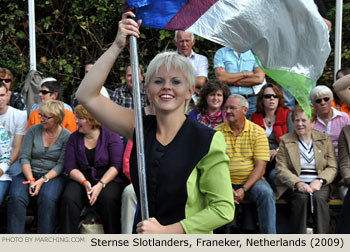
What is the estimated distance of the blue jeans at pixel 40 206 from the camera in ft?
19.3

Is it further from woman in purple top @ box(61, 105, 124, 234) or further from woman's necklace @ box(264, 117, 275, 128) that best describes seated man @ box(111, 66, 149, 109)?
woman's necklace @ box(264, 117, 275, 128)

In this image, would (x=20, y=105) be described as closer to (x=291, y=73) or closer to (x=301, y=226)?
(x=301, y=226)

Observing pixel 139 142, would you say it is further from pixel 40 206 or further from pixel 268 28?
pixel 40 206

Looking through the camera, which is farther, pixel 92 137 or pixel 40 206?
pixel 92 137

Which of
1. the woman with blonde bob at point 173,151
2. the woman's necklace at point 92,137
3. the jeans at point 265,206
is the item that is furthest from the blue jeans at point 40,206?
the woman with blonde bob at point 173,151

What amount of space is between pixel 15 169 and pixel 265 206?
293cm

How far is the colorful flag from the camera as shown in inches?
122

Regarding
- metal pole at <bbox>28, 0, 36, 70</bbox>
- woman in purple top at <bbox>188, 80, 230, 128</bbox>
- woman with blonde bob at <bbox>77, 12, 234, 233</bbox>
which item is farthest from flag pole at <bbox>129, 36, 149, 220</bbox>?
metal pole at <bbox>28, 0, 36, 70</bbox>

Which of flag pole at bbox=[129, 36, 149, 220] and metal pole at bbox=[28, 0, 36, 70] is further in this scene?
metal pole at bbox=[28, 0, 36, 70]

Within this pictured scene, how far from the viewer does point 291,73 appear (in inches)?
127

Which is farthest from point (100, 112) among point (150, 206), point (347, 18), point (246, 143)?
point (347, 18)

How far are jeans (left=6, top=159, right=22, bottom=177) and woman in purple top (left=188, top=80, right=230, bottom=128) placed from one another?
217cm

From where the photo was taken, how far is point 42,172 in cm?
620

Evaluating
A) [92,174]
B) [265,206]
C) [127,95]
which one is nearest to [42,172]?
[92,174]
